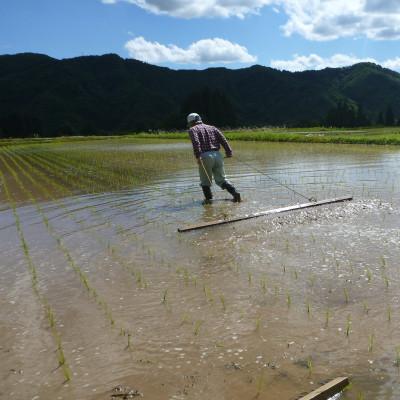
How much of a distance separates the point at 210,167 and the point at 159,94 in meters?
141

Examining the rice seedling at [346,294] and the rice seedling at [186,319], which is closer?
the rice seedling at [186,319]

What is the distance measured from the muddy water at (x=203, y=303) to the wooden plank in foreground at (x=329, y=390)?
7 centimetres

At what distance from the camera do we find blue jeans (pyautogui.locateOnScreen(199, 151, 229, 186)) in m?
10.1

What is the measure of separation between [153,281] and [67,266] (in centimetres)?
144

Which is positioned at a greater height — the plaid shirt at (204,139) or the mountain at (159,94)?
the mountain at (159,94)

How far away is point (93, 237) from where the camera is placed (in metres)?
7.64

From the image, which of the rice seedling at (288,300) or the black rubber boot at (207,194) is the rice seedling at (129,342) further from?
the black rubber boot at (207,194)

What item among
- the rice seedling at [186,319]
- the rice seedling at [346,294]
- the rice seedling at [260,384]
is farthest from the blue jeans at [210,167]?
the rice seedling at [260,384]

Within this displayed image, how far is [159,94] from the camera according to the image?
14612 cm

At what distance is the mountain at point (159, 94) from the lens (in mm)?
97875

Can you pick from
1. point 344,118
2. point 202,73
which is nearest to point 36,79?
point 202,73

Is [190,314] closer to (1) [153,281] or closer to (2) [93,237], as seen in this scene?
(1) [153,281]

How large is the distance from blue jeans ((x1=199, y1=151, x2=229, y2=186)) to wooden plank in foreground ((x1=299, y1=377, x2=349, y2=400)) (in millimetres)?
7252

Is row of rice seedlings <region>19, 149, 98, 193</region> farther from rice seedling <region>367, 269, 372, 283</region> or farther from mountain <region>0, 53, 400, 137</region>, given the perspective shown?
mountain <region>0, 53, 400, 137</region>
